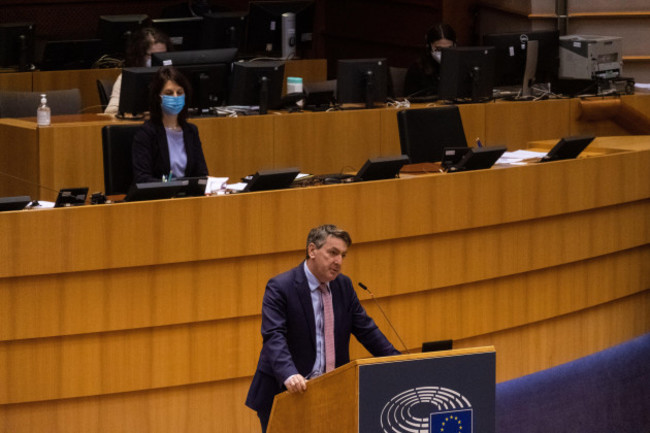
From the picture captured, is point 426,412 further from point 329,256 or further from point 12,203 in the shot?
point 12,203

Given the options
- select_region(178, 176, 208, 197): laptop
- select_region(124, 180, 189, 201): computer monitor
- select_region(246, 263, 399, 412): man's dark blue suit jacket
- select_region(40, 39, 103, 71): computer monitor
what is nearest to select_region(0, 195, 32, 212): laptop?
select_region(124, 180, 189, 201): computer monitor

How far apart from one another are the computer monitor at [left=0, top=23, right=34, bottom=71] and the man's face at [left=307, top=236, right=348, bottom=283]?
532 cm

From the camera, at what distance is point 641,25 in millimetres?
9594

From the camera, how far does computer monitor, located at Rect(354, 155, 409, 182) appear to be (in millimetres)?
4961

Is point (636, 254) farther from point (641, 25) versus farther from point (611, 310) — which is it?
point (641, 25)

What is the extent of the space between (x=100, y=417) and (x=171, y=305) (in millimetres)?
520

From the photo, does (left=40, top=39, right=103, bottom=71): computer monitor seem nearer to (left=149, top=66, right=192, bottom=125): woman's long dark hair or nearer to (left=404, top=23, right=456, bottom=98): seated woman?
(left=404, top=23, right=456, bottom=98): seated woman

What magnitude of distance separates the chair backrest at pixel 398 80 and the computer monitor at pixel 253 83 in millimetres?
1648

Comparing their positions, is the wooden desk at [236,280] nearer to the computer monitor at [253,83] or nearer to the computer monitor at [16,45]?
the computer monitor at [253,83]

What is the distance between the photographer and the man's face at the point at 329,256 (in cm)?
361

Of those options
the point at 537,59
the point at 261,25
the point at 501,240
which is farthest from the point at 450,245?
the point at 261,25

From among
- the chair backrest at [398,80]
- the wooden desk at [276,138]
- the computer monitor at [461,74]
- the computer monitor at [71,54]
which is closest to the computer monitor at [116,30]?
the computer monitor at [71,54]

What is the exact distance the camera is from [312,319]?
3738 mm

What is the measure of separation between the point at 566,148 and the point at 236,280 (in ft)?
6.78
